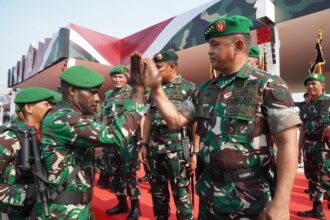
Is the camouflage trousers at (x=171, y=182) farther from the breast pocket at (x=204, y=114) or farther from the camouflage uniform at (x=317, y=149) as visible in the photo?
the camouflage uniform at (x=317, y=149)

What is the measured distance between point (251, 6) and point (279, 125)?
508 cm

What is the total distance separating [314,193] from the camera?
130 inches

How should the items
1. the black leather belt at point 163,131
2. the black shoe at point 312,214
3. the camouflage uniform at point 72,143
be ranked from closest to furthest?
the camouflage uniform at point 72,143 → the black leather belt at point 163,131 → the black shoe at point 312,214

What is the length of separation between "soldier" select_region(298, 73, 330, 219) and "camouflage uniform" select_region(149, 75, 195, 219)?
1786 millimetres

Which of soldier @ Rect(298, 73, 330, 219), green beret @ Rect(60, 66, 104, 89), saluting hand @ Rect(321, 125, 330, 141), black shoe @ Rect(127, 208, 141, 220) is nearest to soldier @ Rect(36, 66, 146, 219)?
green beret @ Rect(60, 66, 104, 89)

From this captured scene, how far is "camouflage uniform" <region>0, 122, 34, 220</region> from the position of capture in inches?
76.1

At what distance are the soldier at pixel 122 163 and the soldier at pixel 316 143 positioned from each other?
211 centimetres

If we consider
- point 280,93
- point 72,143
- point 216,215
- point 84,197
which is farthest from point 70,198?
point 280,93

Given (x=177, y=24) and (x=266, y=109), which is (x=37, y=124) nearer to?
(x=266, y=109)

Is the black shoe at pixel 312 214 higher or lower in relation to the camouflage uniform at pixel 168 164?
lower

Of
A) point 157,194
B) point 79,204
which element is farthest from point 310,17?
point 79,204

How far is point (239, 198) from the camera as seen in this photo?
1313 millimetres

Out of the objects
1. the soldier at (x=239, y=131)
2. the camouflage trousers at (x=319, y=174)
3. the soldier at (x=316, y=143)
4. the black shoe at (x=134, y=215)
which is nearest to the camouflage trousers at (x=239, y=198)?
the soldier at (x=239, y=131)

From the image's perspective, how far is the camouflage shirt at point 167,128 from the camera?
8.36 feet
